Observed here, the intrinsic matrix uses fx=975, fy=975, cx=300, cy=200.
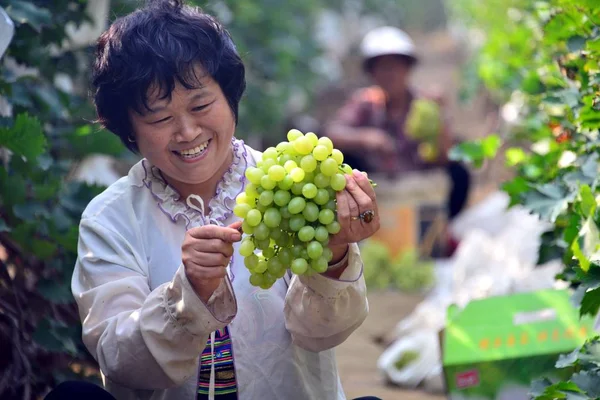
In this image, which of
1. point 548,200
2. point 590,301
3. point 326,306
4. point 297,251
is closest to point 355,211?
point 297,251

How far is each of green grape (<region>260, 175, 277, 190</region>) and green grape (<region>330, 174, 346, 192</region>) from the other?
0.11 metres

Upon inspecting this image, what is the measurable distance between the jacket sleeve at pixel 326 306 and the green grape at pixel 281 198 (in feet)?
0.75

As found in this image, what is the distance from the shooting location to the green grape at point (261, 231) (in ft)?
5.82

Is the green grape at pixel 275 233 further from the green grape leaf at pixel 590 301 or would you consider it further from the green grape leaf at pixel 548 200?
the green grape leaf at pixel 548 200

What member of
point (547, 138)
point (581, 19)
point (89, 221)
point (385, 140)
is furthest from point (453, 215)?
point (89, 221)

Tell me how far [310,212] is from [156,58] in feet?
1.68

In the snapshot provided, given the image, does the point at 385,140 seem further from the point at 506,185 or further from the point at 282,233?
the point at 282,233

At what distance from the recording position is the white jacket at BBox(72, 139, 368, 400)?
6.34 feet

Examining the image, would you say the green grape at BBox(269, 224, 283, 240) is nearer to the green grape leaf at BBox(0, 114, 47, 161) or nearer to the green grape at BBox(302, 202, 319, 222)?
the green grape at BBox(302, 202, 319, 222)

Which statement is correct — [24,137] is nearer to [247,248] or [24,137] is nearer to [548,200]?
[247,248]

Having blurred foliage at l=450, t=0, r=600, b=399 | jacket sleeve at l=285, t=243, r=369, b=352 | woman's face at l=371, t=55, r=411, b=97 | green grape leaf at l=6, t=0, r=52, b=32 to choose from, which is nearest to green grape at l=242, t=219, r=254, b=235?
jacket sleeve at l=285, t=243, r=369, b=352

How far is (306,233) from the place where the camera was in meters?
1.77

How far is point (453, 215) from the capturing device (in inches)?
267

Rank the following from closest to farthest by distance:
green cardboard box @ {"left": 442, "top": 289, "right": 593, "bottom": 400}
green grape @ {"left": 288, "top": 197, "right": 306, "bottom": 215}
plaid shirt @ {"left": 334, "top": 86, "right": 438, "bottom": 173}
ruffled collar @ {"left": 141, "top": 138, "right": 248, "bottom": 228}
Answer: green grape @ {"left": 288, "top": 197, "right": 306, "bottom": 215} < ruffled collar @ {"left": 141, "top": 138, "right": 248, "bottom": 228} < green cardboard box @ {"left": 442, "top": 289, "right": 593, "bottom": 400} < plaid shirt @ {"left": 334, "top": 86, "right": 438, "bottom": 173}
